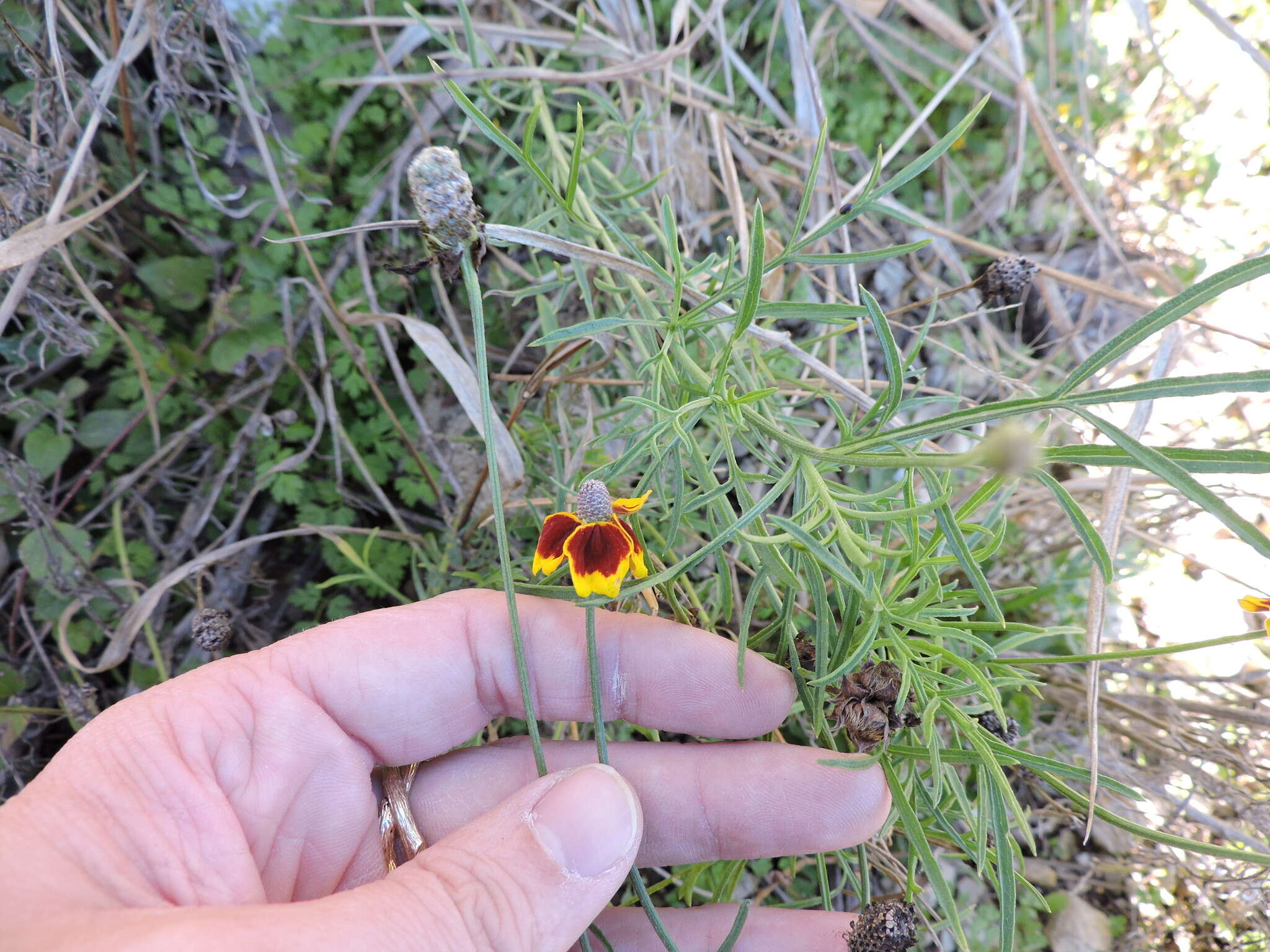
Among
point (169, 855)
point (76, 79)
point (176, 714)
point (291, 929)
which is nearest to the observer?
point (291, 929)

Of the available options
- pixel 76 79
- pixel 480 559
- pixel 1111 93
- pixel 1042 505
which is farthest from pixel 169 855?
pixel 1111 93

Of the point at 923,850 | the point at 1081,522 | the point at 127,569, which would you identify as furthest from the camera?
the point at 127,569

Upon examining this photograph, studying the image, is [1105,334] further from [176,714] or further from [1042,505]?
[176,714]

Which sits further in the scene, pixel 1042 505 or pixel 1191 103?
pixel 1191 103

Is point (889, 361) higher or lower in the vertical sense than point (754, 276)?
lower

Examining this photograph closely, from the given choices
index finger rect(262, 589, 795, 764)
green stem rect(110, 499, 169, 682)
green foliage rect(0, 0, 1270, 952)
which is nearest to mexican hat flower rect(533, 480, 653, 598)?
green foliage rect(0, 0, 1270, 952)

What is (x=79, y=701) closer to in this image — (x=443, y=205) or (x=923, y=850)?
(x=443, y=205)

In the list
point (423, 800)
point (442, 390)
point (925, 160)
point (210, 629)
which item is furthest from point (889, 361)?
point (442, 390)

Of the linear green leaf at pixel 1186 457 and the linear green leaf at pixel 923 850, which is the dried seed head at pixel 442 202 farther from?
the linear green leaf at pixel 923 850

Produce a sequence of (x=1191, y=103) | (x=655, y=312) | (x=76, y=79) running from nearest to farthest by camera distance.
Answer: (x=655, y=312)
(x=76, y=79)
(x=1191, y=103)
